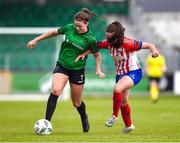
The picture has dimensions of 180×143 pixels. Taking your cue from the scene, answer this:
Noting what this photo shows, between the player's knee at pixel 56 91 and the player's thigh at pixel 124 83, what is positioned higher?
the player's thigh at pixel 124 83

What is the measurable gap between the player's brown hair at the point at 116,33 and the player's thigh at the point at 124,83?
2.15ft

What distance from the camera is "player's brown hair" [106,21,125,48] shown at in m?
13.0

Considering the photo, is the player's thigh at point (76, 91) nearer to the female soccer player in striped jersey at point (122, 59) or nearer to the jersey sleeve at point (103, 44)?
the female soccer player in striped jersey at point (122, 59)

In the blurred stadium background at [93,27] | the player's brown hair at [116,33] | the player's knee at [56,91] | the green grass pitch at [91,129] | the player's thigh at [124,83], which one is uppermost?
the blurred stadium background at [93,27]

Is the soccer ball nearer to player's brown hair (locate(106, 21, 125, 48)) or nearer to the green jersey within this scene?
the green jersey

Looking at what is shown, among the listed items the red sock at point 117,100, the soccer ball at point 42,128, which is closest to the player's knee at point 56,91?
the soccer ball at point 42,128

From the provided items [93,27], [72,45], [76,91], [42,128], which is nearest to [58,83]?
[76,91]

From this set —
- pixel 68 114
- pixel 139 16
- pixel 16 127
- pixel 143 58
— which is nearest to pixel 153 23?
pixel 139 16

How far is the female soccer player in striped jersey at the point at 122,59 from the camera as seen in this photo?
13070mm

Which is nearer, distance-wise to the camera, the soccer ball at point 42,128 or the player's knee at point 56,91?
the soccer ball at point 42,128

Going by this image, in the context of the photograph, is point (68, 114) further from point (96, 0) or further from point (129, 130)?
point (96, 0)

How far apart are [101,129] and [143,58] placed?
21.8 metres

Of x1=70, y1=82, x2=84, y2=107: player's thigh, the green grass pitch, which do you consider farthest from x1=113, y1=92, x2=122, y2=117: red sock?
x1=70, y1=82, x2=84, y2=107: player's thigh

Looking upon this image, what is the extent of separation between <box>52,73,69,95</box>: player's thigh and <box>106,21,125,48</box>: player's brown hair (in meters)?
1.11
